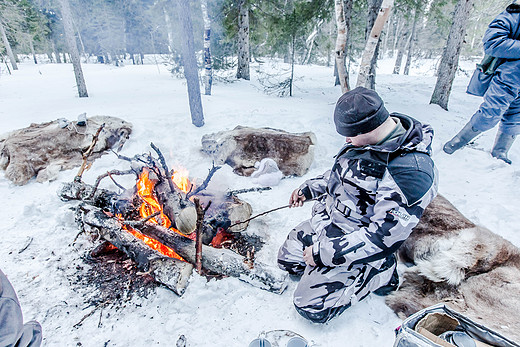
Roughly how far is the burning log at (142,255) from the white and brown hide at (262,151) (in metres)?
2.46

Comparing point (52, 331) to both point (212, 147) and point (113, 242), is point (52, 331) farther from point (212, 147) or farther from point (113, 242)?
point (212, 147)

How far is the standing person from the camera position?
388 centimetres

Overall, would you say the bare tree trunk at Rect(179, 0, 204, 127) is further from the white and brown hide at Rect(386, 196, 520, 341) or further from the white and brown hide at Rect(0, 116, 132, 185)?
the white and brown hide at Rect(386, 196, 520, 341)

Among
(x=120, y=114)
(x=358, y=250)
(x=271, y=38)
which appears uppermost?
(x=271, y=38)

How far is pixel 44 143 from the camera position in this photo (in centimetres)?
493

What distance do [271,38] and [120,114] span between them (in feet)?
27.1

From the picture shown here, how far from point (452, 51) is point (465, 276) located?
315 inches

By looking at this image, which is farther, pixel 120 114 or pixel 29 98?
pixel 29 98

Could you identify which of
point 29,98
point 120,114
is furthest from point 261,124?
point 29,98

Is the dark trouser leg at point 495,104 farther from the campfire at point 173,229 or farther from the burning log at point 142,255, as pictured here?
the burning log at point 142,255

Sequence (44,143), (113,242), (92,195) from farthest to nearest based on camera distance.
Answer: (44,143) → (92,195) → (113,242)

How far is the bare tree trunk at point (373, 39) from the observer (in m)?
4.80

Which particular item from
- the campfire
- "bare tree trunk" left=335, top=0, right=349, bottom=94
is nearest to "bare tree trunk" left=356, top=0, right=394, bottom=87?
"bare tree trunk" left=335, top=0, right=349, bottom=94

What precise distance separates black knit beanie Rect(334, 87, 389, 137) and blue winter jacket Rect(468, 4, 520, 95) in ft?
10.9
